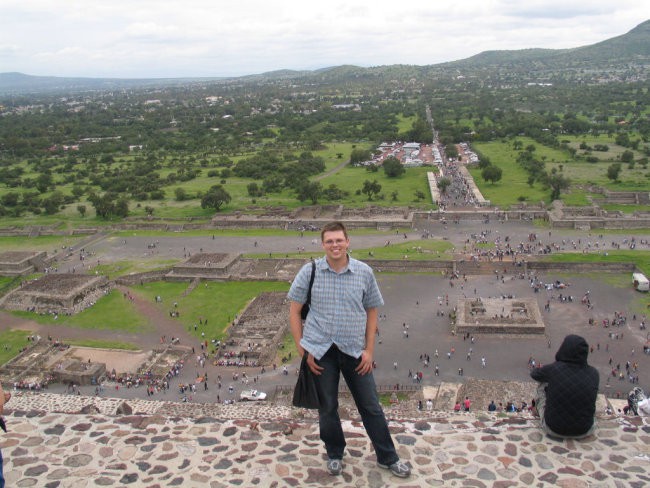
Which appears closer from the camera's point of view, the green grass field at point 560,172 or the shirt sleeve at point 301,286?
the shirt sleeve at point 301,286

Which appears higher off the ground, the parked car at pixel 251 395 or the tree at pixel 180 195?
the tree at pixel 180 195

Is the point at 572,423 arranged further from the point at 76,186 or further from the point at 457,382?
the point at 76,186

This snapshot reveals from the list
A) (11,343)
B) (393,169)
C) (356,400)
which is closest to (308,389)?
(356,400)

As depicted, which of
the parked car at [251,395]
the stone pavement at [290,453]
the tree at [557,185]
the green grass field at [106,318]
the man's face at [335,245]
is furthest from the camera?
the tree at [557,185]

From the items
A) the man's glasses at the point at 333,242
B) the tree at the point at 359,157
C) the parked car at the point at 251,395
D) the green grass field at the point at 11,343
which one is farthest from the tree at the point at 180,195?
the man's glasses at the point at 333,242

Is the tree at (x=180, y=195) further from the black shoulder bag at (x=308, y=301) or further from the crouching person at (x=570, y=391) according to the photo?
the crouching person at (x=570, y=391)

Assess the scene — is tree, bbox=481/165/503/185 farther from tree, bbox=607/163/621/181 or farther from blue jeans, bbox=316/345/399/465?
blue jeans, bbox=316/345/399/465

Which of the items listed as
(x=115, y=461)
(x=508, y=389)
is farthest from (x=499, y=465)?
(x=508, y=389)
